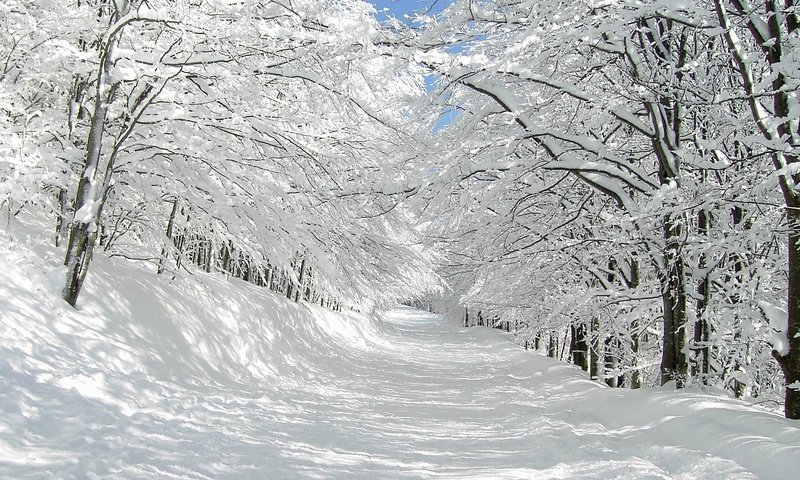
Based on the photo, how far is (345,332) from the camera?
21828mm

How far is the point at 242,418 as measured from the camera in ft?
19.6

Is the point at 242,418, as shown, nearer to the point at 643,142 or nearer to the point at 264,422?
the point at 264,422

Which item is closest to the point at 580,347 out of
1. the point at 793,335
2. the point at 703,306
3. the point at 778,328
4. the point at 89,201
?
the point at 703,306

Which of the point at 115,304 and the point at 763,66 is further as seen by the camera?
the point at 763,66

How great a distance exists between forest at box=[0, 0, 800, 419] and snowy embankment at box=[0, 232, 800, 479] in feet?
2.47

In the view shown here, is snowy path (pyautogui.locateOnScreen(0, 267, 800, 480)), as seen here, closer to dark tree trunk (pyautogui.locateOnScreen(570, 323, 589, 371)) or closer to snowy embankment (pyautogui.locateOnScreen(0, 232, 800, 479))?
snowy embankment (pyautogui.locateOnScreen(0, 232, 800, 479))

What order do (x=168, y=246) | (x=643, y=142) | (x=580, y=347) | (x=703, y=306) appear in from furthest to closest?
(x=580, y=347) → (x=643, y=142) → (x=168, y=246) → (x=703, y=306)

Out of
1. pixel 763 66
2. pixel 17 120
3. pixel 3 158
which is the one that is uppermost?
pixel 763 66

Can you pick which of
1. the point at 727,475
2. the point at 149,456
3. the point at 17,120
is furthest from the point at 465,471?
the point at 17,120

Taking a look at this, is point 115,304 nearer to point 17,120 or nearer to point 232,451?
point 17,120

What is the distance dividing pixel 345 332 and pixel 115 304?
50.2 feet

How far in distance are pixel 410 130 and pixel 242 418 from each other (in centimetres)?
481

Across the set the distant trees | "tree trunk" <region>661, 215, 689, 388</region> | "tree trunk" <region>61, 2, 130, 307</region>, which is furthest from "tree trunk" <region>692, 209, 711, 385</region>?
"tree trunk" <region>61, 2, 130, 307</region>

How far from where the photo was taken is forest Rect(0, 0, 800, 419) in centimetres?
509
